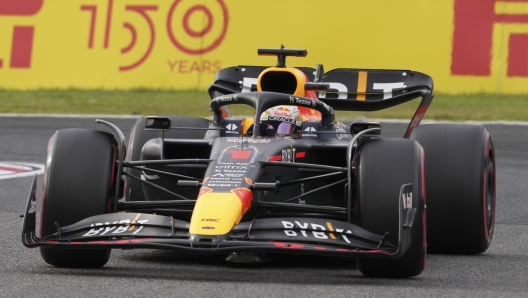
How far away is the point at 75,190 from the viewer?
6352 millimetres

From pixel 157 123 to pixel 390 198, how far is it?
172 centimetres

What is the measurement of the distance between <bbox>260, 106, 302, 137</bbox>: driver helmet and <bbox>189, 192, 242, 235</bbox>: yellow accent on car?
1560 mm

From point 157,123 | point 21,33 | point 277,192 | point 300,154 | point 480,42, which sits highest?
point 480,42

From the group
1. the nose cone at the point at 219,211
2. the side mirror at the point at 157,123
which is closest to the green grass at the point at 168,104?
the side mirror at the point at 157,123

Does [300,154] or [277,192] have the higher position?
[300,154]

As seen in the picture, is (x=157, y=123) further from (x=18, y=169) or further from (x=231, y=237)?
(x=18, y=169)

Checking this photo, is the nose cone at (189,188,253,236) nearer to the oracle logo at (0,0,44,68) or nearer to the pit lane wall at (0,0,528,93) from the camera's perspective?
the pit lane wall at (0,0,528,93)

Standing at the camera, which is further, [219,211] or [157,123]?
[157,123]

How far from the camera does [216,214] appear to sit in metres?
5.89

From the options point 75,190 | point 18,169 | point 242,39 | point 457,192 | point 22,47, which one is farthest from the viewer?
point 22,47

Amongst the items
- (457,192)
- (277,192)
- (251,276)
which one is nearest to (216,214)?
(251,276)

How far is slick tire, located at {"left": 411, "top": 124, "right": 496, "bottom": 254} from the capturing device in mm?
7402

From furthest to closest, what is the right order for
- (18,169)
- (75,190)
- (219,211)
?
1. (18,169)
2. (75,190)
3. (219,211)

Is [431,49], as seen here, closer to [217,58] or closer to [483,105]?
[483,105]
